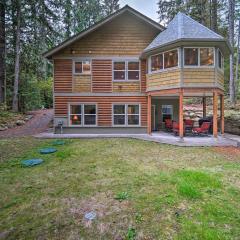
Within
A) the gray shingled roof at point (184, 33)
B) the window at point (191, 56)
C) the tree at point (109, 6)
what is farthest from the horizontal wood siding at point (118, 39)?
the tree at point (109, 6)

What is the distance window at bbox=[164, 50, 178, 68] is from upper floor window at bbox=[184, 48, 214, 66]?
0.57m

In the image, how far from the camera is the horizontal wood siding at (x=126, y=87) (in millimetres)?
15883

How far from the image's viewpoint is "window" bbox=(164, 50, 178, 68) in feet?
42.5

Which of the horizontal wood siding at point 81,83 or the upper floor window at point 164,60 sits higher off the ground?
the upper floor window at point 164,60

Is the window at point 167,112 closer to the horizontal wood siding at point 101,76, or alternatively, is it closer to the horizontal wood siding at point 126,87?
the horizontal wood siding at point 126,87

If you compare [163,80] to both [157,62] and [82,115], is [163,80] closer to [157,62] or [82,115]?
[157,62]

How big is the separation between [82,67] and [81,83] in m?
1.06

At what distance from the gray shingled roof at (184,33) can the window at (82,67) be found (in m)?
4.33

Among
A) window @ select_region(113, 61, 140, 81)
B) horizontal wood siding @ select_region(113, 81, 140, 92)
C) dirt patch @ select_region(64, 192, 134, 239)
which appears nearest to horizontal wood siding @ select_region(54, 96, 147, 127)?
horizontal wood siding @ select_region(113, 81, 140, 92)

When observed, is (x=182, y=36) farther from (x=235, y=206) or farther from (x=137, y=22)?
(x=235, y=206)

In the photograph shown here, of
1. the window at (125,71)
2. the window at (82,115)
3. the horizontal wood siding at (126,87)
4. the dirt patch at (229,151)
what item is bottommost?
the dirt patch at (229,151)

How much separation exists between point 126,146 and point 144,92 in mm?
5638

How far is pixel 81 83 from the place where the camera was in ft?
51.8

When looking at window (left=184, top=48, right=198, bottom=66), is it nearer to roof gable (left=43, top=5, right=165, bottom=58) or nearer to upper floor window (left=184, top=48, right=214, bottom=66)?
upper floor window (left=184, top=48, right=214, bottom=66)
